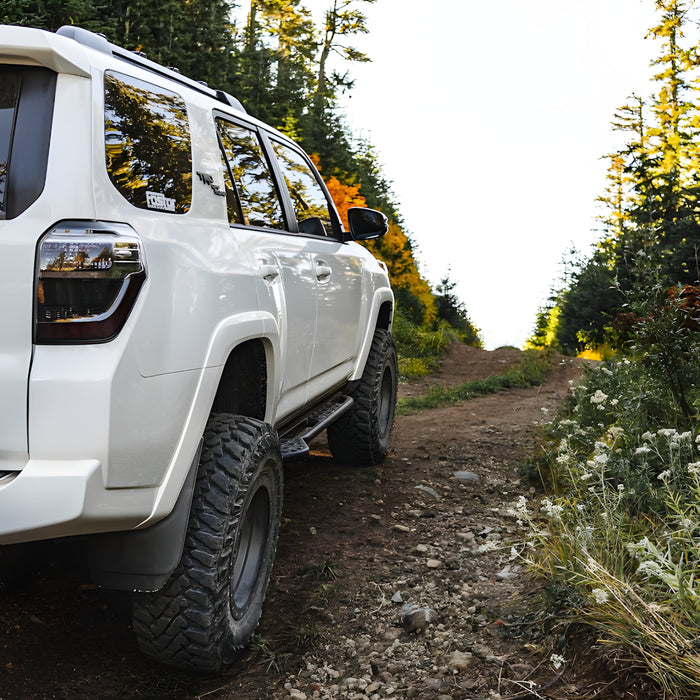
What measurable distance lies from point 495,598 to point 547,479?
6.26 feet

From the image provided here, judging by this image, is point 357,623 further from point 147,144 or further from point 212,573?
point 147,144

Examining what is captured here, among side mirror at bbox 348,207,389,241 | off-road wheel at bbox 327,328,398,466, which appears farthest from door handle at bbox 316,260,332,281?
off-road wheel at bbox 327,328,398,466

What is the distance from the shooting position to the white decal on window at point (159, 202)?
2268 millimetres

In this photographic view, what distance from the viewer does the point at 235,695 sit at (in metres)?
2.60

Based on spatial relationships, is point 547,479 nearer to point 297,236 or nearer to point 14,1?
point 297,236

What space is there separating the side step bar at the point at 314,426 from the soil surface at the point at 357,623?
635 millimetres

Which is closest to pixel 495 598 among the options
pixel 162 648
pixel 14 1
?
pixel 162 648

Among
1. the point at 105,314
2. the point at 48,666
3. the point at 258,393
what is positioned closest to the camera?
the point at 105,314

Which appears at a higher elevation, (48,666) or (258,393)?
(258,393)

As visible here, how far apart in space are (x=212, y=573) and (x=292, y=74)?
738 inches

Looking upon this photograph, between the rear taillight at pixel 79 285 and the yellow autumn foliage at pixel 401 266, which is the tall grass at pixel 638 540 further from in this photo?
the yellow autumn foliage at pixel 401 266

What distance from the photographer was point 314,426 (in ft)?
13.1

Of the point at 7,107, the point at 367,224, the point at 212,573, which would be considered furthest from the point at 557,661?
the point at 367,224

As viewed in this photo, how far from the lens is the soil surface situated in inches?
102
